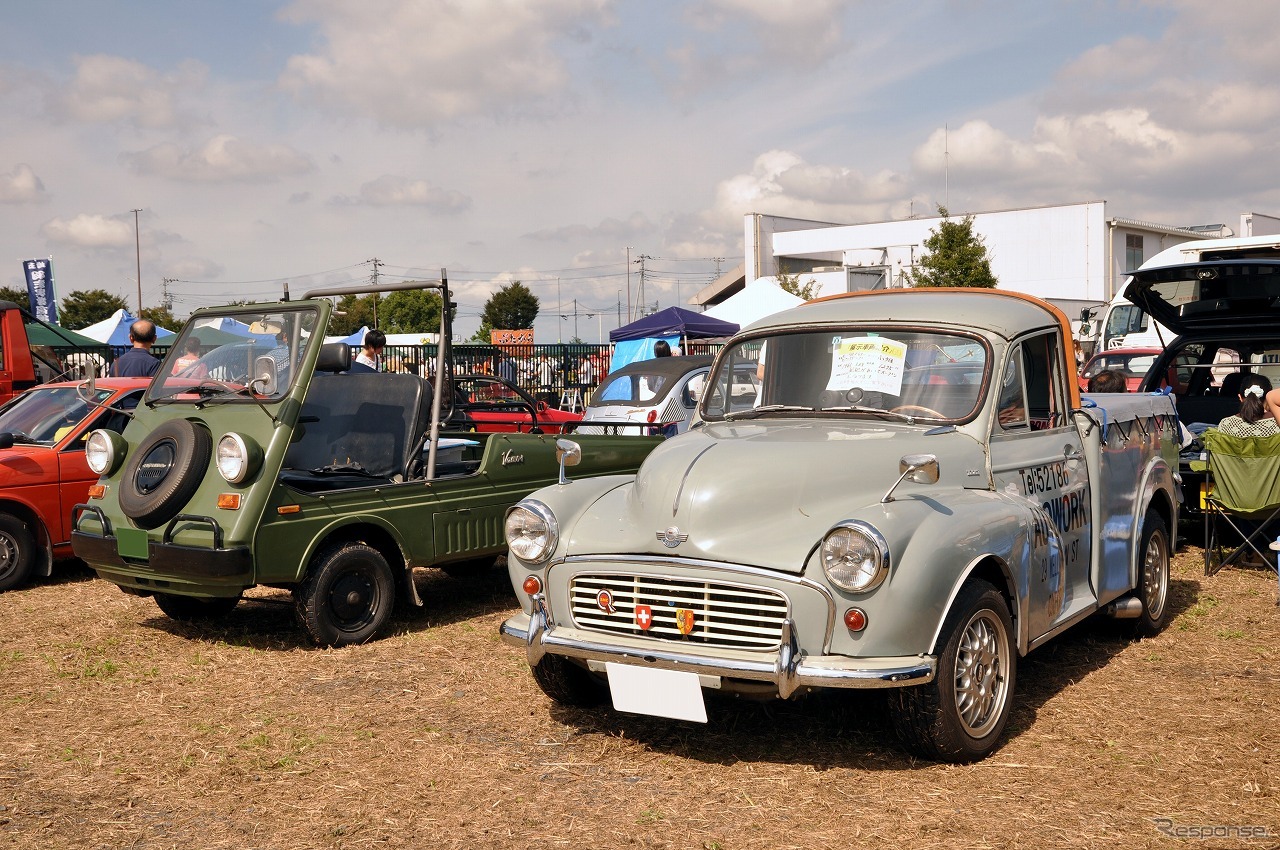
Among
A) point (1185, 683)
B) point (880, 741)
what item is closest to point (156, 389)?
point (880, 741)

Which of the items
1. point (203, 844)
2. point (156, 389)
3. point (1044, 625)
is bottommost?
point (203, 844)

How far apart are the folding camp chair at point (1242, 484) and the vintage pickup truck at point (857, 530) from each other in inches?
87.1

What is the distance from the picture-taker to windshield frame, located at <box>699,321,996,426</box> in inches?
207

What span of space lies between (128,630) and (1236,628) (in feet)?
23.0

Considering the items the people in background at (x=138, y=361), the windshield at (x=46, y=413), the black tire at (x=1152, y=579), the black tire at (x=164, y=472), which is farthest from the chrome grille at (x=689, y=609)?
the people in background at (x=138, y=361)

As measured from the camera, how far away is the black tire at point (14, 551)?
339 inches

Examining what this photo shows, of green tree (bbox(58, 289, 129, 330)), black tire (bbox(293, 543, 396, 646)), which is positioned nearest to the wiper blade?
black tire (bbox(293, 543, 396, 646))

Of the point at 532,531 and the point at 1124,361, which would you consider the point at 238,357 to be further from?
the point at 1124,361

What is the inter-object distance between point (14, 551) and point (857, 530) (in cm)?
723

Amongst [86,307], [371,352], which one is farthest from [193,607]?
[86,307]

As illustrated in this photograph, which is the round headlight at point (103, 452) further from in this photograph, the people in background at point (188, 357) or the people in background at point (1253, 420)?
the people in background at point (1253, 420)

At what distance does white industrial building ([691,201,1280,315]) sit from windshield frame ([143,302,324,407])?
3628 centimetres

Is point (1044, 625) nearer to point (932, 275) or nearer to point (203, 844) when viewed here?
point (203, 844)

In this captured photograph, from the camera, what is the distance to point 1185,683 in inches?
226
